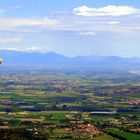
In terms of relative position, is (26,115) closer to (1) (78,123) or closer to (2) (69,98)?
(1) (78,123)

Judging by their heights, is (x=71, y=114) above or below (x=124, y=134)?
below

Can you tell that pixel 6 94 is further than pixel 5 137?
Yes

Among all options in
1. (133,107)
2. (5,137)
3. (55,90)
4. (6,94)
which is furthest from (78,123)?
(55,90)

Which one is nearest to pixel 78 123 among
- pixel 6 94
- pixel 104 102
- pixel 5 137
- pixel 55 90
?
pixel 5 137

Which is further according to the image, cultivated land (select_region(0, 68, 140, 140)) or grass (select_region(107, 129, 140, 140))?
cultivated land (select_region(0, 68, 140, 140))

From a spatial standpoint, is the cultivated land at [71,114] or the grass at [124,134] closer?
the grass at [124,134]

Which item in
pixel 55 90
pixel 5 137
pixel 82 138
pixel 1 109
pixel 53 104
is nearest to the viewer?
pixel 5 137

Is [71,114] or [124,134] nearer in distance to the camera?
[124,134]

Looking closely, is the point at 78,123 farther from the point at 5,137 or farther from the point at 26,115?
the point at 5,137

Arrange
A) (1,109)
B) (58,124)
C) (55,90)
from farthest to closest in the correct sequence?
(55,90) < (1,109) < (58,124)
